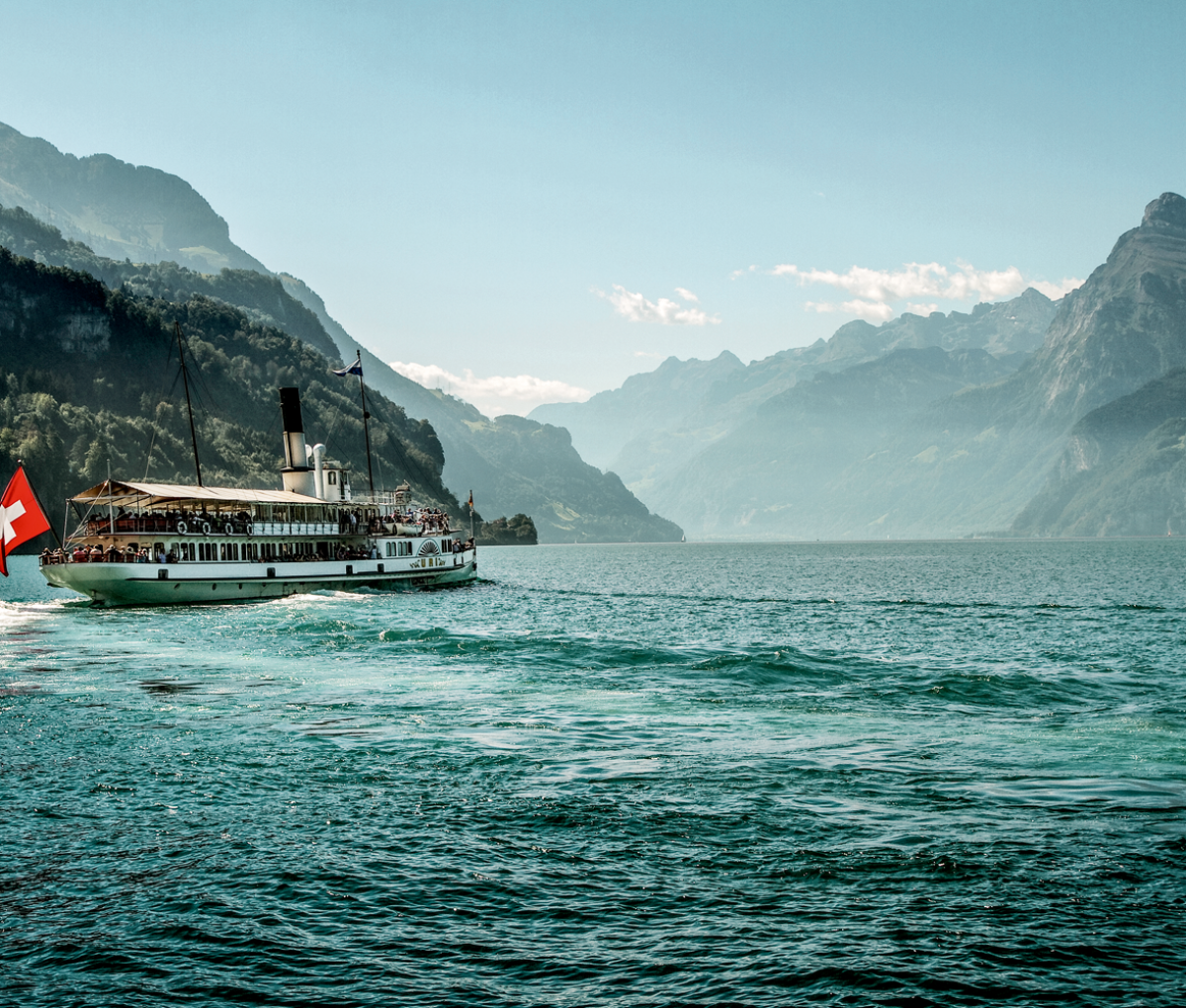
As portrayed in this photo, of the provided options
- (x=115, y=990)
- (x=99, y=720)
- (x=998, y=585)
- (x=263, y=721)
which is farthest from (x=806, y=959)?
(x=998, y=585)

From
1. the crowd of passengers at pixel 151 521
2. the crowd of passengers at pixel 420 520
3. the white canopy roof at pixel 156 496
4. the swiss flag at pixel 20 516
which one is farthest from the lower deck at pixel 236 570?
the swiss flag at pixel 20 516

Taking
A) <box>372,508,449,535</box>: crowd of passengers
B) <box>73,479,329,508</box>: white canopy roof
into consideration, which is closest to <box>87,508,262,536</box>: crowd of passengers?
<box>73,479,329,508</box>: white canopy roof

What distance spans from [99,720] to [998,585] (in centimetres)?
10867

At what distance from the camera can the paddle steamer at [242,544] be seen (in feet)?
255

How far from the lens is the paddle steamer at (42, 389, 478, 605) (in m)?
77.7

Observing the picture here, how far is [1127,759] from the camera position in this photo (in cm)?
2355

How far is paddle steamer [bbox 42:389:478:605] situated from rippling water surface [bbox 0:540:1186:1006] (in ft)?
130

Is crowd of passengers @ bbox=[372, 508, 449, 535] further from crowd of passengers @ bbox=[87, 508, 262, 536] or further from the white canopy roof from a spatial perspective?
crowd of passengers @ bbox=[87, 508, 262, 536]

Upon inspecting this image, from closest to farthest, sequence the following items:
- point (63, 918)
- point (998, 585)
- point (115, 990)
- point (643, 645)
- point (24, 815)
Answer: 1. point (115, 990)
2. point (63, 918)
3. point (24, 815)
4. point (643, 645)
5. point (998, 585)

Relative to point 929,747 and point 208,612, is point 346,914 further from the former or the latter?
point 208,612

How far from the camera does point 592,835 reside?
17.4 m

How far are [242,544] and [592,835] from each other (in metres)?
76.4

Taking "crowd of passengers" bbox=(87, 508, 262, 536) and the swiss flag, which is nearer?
the swiss flag

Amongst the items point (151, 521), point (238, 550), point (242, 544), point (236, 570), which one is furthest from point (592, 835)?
point (242, 544)
